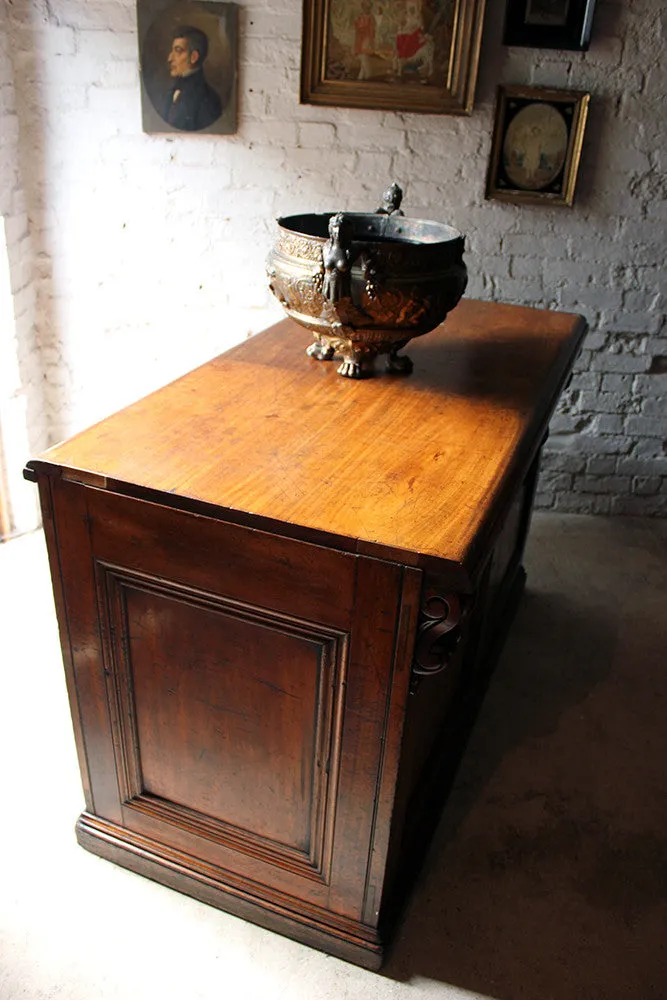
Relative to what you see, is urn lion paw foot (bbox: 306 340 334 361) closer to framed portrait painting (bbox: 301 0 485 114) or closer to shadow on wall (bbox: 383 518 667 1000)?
shadow on wall (bbox: 383 518 667 1000)

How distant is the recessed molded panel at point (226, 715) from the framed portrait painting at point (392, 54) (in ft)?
6.56

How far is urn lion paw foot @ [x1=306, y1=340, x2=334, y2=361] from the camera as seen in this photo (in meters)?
1.96

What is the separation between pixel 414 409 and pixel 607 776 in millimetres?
1084

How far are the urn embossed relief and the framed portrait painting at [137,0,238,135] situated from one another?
1.23 m

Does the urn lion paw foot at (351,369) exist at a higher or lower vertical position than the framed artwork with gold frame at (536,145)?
lower

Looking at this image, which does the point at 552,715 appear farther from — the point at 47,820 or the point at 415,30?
the point at 415,30

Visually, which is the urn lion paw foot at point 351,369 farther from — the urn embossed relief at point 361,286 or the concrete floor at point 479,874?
the concrete floor at point 479,874

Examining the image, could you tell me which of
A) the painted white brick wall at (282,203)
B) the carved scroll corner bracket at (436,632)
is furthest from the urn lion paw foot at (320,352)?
the painted white brick wall at (282,203)

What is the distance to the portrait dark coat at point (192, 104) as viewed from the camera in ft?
9.23

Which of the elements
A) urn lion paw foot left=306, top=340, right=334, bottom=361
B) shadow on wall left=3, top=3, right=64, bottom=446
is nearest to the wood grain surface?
urn lion paw foot left=306, top=340, right=334, bottom=361

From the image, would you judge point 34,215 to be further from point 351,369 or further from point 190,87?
point 351,369

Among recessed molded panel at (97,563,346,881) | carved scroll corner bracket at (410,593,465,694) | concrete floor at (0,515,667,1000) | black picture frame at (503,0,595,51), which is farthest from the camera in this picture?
black picture frame at (503,0,595,51)

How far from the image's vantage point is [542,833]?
6.39ft

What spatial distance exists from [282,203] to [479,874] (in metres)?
2.22
